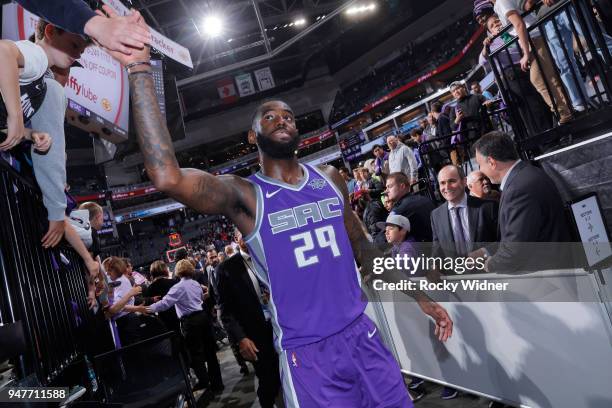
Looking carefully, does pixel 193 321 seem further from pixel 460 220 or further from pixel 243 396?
pixel 460 220

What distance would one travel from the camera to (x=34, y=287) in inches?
63.4

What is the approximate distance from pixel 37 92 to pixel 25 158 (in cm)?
35

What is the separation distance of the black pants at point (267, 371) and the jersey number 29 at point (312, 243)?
7.34 feet

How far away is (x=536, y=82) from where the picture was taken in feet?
14.1

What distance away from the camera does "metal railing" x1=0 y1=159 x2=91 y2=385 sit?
1.36 meters

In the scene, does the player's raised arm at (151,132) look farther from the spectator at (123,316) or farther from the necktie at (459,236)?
the spectator at (123,316)

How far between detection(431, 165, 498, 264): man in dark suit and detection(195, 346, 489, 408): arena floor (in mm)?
1315

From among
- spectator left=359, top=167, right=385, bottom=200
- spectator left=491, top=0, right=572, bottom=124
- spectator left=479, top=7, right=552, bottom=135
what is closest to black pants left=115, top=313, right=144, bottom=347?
spectator left=359, top=167, right=385, bottom=200

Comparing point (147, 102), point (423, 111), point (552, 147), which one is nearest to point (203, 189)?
point (147, 102)

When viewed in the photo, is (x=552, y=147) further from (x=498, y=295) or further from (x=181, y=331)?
(x=181, y=331)

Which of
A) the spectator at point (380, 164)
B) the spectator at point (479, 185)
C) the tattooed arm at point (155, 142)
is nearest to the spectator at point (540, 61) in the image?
the spectator at point (479, 185)

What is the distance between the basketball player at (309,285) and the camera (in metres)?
1.97

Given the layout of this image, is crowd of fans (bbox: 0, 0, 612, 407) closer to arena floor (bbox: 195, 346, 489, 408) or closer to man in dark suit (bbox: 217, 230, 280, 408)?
man in dark suit (bbox: 217, 230, 280, 408)

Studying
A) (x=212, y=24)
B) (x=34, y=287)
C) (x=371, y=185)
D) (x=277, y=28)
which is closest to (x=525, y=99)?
(x=371, y=185)
